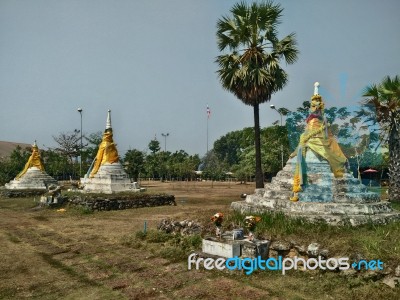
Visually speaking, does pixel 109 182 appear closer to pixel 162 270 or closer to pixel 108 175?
pixel 108 175

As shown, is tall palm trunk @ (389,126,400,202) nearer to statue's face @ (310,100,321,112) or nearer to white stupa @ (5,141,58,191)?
statue's face @ (310,100,321,112)

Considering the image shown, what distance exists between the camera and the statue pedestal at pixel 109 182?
24.4m

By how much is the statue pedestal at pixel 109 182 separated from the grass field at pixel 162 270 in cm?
1197

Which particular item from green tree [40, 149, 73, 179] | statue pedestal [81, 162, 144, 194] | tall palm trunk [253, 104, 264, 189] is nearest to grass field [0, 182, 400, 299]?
tall palm trunk [253, 104, 264, 189]

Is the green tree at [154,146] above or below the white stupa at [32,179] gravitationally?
above

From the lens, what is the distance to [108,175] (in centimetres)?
2492

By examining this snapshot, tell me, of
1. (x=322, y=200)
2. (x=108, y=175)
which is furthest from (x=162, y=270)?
(x=108, y=175)

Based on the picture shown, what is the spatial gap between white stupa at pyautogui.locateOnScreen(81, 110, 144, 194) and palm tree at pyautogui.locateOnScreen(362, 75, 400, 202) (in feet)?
52.9

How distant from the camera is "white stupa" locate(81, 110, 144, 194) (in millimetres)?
Result: 24578

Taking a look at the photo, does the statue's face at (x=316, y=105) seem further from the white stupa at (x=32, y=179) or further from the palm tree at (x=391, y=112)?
the white stupa at (x=32, y=179)

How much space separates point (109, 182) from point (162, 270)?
56.3 ft

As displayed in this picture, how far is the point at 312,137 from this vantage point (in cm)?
1126

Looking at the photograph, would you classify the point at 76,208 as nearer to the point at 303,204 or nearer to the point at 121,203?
the point at 121,203

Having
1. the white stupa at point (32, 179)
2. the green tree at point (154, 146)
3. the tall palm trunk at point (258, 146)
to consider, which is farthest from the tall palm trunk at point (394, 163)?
the green tree at point (154, 146)
